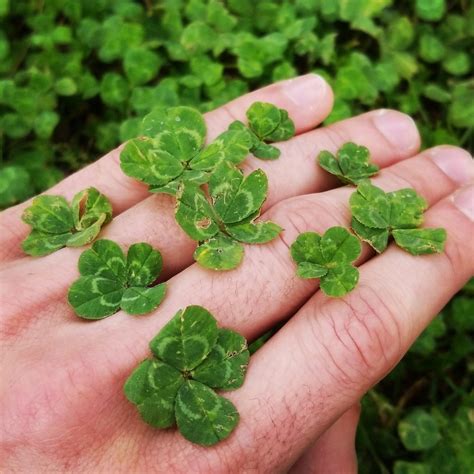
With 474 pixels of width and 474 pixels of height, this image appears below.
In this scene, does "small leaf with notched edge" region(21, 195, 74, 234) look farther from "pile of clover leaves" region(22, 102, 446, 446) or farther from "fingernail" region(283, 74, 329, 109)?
"fingernail" region(283, 74, 329, 109)

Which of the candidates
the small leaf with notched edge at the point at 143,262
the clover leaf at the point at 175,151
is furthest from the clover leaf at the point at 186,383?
the clover leaf at the point at 175,151

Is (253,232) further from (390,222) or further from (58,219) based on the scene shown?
(58,219)

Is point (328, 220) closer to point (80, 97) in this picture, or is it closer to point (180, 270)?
point (180, 270)

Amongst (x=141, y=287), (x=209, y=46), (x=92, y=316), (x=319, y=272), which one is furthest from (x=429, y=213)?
(x=209, y=46)

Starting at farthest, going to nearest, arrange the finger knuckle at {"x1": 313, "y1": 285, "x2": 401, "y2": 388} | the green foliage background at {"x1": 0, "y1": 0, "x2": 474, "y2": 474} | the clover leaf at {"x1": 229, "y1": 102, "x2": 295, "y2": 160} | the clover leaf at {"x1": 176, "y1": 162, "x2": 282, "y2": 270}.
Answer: the green foliage background at {"x1": 0, "y1": 0, "x2": 474, "y2": 474} → the clover leaf at {"x1": 229, "y1": 102, "x2": 295, "y2": 160} → the clover leaf at {"x1": 176, "y1": 162, "x2": 282, "y2": 270} → the finger knuckle at {"x1": 313, "y1": 285, "x2": 401, "y2": 388}

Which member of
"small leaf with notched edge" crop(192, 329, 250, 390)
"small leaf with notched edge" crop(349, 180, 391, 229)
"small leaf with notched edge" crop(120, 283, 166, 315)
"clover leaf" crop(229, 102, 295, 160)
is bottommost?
"small leaf with notched edge" crop(192, 329, 250, 390)

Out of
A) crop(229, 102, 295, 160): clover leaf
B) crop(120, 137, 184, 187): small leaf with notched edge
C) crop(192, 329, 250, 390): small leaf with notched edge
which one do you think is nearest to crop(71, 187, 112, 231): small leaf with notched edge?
crop(120, 137, 184, 187): small leaf with notched edge
